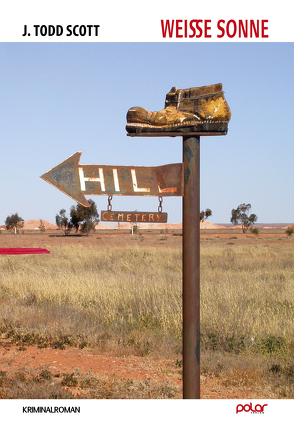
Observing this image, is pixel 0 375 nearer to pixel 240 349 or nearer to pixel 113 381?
pixel 113 381

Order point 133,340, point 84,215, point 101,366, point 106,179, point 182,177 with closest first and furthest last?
point 182,177, point 106,179, point 101,366, point 133,340, point 84,215

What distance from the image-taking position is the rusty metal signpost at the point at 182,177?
3.41m

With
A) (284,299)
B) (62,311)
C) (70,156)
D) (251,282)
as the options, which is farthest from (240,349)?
(251,282)

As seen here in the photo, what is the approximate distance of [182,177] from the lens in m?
3.40

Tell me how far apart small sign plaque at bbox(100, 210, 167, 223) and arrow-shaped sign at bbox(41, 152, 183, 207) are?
157mm

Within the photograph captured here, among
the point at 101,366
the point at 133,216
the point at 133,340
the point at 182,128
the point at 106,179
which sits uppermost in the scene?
the point at 182,128

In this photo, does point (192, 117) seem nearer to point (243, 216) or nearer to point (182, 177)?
point (182, 177)

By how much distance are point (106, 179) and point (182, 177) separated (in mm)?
598

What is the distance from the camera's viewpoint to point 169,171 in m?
3.46

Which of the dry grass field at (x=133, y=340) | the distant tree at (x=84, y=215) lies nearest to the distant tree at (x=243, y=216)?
the distant tree at (x=84, y=215)

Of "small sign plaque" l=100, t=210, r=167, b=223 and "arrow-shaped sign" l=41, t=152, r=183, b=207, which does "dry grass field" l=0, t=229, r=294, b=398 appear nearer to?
"small sign plaque" l=100, t=210, r=167, b=223
